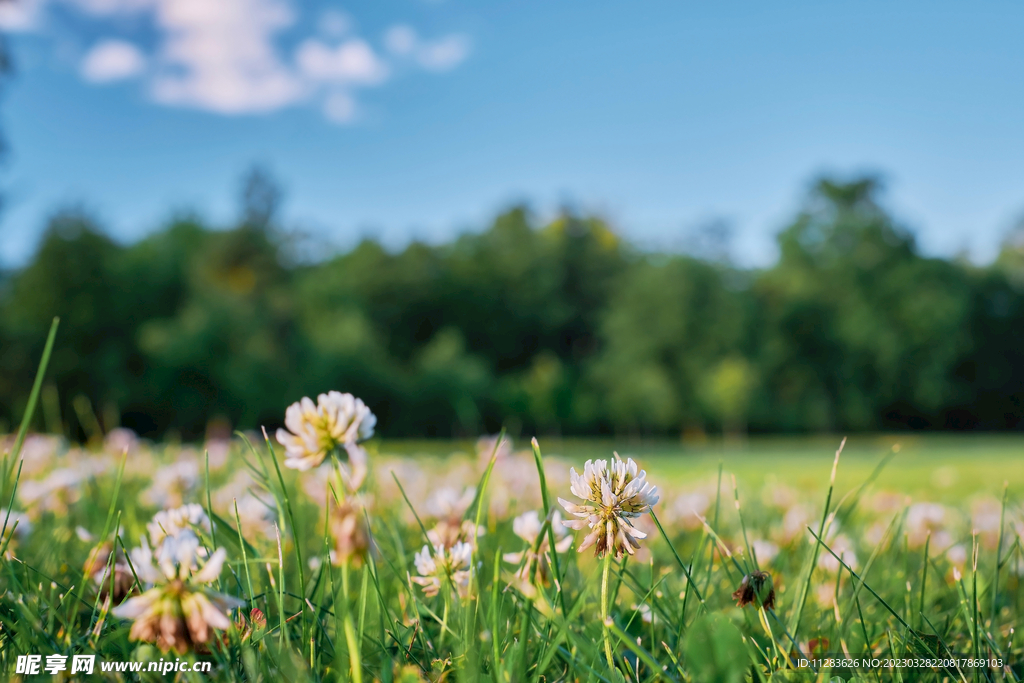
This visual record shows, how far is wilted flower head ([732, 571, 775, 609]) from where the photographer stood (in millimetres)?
798

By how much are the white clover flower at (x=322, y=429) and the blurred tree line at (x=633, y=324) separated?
82.3ft

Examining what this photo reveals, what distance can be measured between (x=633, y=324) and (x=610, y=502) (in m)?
35.6

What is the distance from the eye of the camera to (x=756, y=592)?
0.80 m

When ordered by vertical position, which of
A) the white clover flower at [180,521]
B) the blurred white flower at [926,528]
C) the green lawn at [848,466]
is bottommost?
the green lawn at [848,466]

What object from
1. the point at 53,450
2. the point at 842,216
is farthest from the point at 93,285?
the point at 842,216

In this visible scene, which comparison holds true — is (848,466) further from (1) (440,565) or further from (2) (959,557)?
(1) (440,565)

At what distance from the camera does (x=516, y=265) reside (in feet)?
124

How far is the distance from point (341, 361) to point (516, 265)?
48.1ft

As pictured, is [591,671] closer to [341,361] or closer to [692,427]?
[341,361]

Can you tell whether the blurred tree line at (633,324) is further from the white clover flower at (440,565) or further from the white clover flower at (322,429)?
the white clover flower at (322,429)

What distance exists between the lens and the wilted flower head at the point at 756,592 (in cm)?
80

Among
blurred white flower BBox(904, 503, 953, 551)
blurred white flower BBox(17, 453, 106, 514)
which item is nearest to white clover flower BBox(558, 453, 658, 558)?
blurred white flower BBox(17, 453, 106, 514)

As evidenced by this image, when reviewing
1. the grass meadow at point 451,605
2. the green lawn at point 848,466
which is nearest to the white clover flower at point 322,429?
the grass meadow at point 451,605

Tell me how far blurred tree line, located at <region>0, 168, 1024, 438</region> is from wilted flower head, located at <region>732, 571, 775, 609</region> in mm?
25013
